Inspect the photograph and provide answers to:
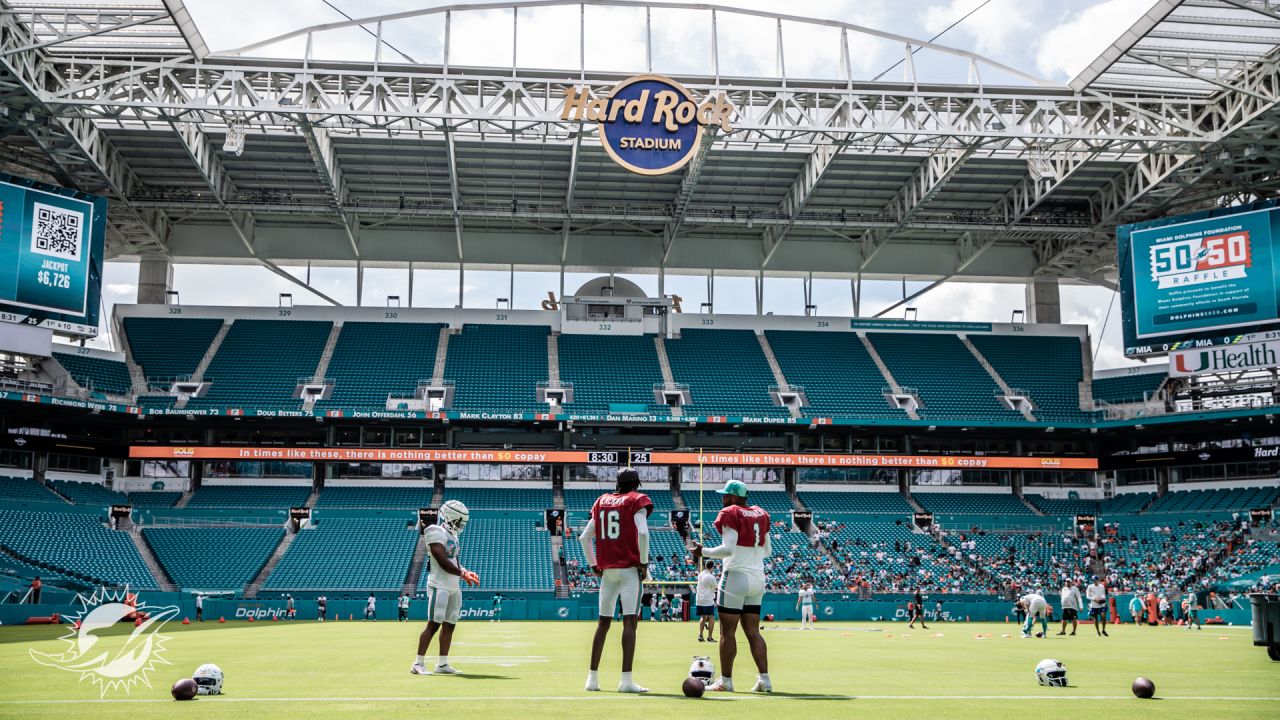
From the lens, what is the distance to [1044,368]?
2359 inches

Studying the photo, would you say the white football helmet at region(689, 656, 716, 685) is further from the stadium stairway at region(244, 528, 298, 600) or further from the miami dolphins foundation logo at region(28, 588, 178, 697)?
the stadium stairway at region(244, 528, 298, 600)

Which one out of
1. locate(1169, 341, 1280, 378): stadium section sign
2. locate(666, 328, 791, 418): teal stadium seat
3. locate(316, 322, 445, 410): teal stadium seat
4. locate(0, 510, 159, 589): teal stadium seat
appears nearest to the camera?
locate(0, 510, 159, 589): teal stadium seat

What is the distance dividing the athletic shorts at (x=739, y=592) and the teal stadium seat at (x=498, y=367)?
4198 centimetres

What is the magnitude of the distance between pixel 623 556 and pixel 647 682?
2.42 meters

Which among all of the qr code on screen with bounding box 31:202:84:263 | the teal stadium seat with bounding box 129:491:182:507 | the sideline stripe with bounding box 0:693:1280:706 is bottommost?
the sideline stripe with bounding box 0:693:1280:706

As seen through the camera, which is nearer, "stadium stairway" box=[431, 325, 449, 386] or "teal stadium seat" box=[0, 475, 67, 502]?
"teal stadium seat" box=[0, 475, 67, 502]

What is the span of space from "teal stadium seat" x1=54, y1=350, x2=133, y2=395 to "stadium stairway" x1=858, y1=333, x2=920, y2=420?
3983cm

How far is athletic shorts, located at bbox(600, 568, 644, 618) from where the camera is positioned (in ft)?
34.1

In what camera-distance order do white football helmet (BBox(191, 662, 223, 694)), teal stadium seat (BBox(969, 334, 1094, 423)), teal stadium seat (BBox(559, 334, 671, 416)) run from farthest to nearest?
1. teal stadium seat (BBox(969, 334, 1094, 423))
2. teal stadium seat (BBox(559, 334, 671, 416))
3. white football helmet (BBox(191, 662, 223, 694))

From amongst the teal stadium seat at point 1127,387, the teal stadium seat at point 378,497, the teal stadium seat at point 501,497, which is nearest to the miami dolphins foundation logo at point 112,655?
the teal stadium seat at point 378,497

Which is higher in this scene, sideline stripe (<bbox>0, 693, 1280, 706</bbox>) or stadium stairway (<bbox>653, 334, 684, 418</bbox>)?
stadium stairway (<bbox>653, 334, 684, 418</bbox>)

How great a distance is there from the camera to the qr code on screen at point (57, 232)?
42125mm

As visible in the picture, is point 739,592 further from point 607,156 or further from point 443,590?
point 607,156

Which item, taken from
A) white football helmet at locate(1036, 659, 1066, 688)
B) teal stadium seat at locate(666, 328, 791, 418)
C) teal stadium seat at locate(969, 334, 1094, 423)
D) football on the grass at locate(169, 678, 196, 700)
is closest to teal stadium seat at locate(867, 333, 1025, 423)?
teal stadium seat at locate(969, 334, 1094, 423)
